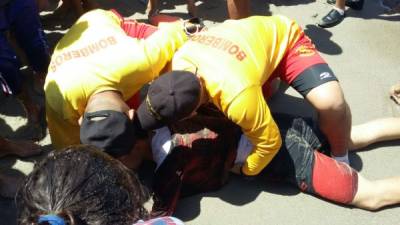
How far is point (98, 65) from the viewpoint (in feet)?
6.02

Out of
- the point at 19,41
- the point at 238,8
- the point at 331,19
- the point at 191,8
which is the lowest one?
the point at 331,19

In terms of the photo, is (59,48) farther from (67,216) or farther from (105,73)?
(67,216)

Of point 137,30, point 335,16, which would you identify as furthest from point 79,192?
point 335,16

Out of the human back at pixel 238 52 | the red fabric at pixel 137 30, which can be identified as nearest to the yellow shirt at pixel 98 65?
the human back at pixel 238 52

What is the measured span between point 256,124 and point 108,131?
547 millimetres

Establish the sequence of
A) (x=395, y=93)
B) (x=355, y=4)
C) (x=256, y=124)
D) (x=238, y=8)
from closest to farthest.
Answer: (x=256, y=124), (x=395, y=93), (x=238, y=8), (x=355, y=4)

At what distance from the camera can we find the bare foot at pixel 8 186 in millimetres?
2016

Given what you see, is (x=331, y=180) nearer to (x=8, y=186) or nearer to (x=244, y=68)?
(x=244, y=68)

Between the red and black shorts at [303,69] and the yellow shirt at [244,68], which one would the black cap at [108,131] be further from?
the red and black shorts at [303,69]

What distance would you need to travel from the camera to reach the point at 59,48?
6.49 feet

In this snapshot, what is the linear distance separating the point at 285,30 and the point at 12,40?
1541 mm

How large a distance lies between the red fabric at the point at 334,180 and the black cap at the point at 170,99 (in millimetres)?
596

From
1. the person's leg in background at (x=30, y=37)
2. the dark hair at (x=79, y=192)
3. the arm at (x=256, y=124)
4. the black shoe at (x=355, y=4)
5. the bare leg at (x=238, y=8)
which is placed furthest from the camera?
the black shoe at (x=355, y=4)

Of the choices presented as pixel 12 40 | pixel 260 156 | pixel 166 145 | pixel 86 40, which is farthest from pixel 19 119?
pixel 260 156
